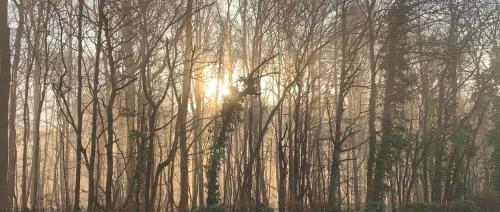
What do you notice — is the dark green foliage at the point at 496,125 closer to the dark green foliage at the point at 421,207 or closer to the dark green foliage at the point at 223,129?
the dark green foliage at the point at 421,207

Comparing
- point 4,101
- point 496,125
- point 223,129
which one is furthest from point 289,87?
point 496,125

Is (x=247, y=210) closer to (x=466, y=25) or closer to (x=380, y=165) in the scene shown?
(x=380, y=165)

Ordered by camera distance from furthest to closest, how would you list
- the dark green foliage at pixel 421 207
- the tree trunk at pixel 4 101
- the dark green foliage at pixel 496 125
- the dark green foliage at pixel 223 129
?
1. the dark green foliage at pixel 496 125
2. the dark green foliage at pixel 421 207
3. the tree trunk at pixel 4 101
4. the dark green foliage at pixel 223 129

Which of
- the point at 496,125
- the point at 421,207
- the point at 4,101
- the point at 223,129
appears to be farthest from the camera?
the point at 496,125

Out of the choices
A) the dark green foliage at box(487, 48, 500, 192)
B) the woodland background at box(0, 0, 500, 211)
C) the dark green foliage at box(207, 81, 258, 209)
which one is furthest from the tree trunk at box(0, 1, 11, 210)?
the dark green foliage at box(487, 48, 500, 192)

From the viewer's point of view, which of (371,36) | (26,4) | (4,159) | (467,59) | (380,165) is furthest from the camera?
(467,59)

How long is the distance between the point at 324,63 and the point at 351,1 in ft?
16.6

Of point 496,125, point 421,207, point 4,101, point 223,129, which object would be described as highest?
point 4,101

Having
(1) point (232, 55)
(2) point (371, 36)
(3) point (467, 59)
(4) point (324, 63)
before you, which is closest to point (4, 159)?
(2) point (371, 36)

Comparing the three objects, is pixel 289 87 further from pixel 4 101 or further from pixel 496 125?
pixel 496 125

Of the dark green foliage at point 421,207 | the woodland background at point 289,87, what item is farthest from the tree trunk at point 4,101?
the dark green foliage at point 421,207

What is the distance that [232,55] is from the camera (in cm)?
2688

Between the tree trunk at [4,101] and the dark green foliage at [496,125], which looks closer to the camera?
the tree trunk at [4,101]

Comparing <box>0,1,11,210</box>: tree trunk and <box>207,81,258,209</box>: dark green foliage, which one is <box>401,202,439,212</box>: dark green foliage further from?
<box>0,1,11,210</box>: tree trunk
